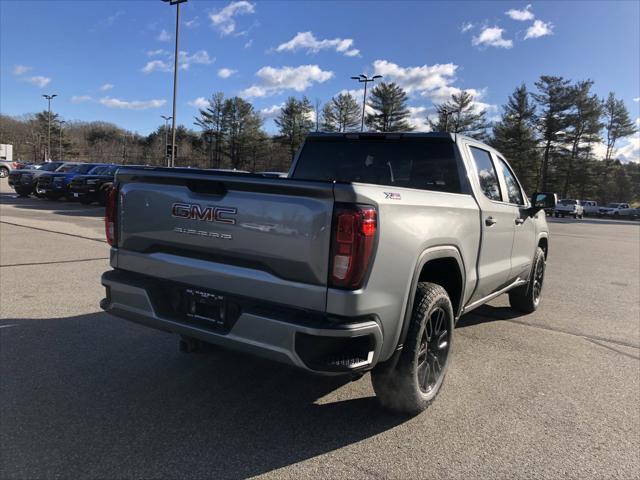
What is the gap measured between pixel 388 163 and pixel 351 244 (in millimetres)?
2031

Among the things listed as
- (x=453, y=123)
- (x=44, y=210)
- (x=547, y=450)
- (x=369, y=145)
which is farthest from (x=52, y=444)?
(x=453, y=123)

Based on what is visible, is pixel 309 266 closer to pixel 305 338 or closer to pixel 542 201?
pixel 305 338

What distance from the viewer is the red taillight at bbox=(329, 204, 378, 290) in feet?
8.20

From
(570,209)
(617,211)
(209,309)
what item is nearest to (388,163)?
(209,309)

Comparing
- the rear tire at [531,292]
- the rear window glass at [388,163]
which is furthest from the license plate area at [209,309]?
the rear tire at [531,292]

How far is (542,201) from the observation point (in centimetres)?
555

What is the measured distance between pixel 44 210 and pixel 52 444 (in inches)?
689

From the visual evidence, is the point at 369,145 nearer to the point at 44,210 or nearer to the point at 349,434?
the point at 349,434

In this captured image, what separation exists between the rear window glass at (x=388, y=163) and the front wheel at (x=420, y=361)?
1210 mm

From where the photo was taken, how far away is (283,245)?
2.64 meters

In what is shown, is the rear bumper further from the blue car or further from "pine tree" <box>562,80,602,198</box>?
"pine tree" <box>562,80,602,198</box>

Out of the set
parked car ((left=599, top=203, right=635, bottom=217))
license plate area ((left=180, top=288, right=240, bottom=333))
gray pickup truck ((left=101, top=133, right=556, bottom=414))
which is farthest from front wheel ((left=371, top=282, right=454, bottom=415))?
parked car ((left=599, top=203, right=635, bottom=217))

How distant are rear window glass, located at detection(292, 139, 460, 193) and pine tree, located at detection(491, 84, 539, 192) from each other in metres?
66.3

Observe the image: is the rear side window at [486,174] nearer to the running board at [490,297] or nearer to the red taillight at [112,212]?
the running board at [490,297]
